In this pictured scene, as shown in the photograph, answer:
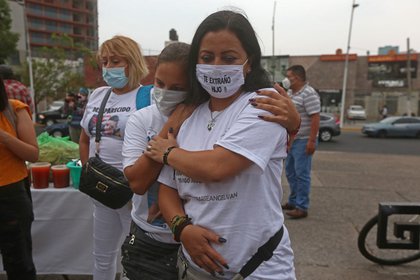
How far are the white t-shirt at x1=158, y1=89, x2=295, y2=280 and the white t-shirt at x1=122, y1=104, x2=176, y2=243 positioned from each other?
0.29 metres

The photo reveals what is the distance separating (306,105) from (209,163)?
141 inches

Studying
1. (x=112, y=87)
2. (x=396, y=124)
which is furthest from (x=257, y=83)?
(x=396, y=124)

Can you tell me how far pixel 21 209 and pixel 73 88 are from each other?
33.2 m

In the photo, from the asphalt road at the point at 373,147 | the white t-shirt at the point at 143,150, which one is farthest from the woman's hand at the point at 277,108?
the asphalt road at the point at 373,147

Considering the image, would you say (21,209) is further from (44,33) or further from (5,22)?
(44,33)

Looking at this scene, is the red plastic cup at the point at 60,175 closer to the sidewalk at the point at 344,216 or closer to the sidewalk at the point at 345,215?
the sidewalk at the point at 344,216

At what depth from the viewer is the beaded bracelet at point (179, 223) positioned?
127 centimetres

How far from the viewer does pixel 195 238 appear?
48.4 inches

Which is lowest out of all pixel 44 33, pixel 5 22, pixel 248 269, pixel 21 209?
pixel 21 209

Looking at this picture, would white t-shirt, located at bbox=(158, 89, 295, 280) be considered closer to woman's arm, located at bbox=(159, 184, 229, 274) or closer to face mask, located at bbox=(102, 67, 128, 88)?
woman's arm, located at bbox=(159, 184, 229, 274)

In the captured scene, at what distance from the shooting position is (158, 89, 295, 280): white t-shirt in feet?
3.85

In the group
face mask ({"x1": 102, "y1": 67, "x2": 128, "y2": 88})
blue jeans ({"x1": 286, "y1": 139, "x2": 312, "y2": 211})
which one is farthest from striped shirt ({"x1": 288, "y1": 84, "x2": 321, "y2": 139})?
face mask ({"x1": 102, "y1": 67, "x2": 128, "y2": 88})

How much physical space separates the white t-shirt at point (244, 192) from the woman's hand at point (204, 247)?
22mm

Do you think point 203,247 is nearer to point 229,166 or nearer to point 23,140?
point 229,166
